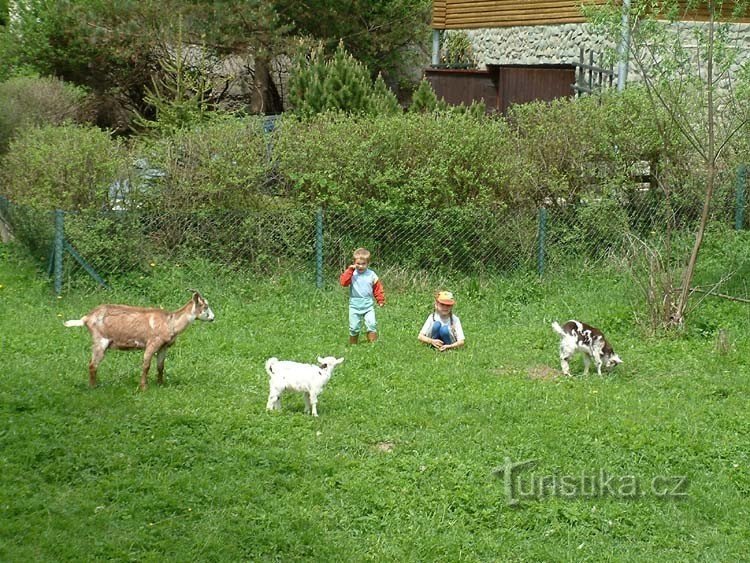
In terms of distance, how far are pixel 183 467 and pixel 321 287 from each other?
20.5ft

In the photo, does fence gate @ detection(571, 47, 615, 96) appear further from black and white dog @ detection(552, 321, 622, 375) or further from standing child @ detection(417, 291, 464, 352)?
black and white dog @ detection(552, 321, 622, 375)

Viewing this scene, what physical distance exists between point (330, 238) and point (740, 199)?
21.2 feet

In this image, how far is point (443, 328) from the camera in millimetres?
11492

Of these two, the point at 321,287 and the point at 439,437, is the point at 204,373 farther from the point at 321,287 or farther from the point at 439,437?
the point at 321,287

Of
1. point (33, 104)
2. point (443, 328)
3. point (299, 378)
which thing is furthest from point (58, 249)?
point (33, 104)

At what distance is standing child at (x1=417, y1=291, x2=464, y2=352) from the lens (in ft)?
37.5

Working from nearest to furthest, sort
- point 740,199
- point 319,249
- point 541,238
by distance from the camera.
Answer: point 319,249 < point 541,238 < point 740,199

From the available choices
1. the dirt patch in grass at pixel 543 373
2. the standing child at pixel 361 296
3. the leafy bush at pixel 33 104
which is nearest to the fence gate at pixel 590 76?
the leafy bush at pixel 33 104

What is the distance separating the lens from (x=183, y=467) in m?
7.88

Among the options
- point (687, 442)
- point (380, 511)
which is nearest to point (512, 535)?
point (380, 511)

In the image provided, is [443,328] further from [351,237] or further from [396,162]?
[396,162]

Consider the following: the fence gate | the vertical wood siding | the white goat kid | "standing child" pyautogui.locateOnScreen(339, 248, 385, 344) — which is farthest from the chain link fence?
the vertical wood siding

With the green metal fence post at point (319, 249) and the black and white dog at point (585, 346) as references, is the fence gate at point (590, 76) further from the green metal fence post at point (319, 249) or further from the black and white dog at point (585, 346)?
the black and white dog at point (585, 346)

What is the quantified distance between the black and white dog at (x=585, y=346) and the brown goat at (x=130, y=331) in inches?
146
